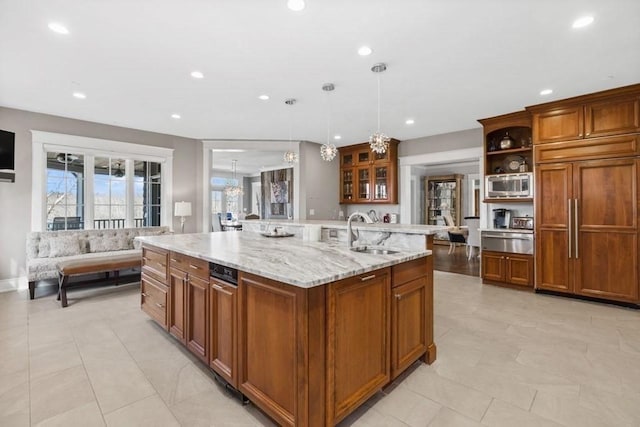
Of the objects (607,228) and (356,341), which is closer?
(356,341)

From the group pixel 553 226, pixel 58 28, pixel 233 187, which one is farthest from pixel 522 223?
pixel 233 187

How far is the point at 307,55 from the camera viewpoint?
109 inches

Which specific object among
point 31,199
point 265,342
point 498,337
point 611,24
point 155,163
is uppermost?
point 611,24

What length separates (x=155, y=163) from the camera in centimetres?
563

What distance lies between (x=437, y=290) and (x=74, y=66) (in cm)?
509

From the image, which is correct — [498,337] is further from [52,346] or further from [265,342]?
[52,346]

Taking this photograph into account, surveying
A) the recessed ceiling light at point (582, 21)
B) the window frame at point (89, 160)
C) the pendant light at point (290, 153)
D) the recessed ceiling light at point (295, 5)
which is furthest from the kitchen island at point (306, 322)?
the window frame at point (89, 160)

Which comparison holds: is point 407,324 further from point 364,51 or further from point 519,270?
point 519,270

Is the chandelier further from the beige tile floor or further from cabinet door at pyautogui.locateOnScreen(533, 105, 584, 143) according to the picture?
cabinet door at pyautogui.locateOnScreen(533, 105, 584, 143)

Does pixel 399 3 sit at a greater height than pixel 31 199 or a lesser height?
greater

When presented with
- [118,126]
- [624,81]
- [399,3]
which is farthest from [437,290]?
[118,126]

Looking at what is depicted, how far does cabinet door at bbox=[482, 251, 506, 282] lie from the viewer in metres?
4.52

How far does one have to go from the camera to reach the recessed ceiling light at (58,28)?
2.30m

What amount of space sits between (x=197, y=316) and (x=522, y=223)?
15.7 feet
